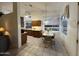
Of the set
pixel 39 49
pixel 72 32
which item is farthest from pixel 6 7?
pixel 72 32

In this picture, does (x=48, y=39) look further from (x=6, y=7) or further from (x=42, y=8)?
(x=6, y=7)

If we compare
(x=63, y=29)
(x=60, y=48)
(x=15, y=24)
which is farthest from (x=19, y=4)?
(x=60, y=48)

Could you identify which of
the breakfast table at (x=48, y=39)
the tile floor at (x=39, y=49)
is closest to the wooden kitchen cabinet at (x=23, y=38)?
the tile floor at (x=39, y=49)

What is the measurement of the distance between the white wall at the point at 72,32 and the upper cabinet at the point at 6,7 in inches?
48.5

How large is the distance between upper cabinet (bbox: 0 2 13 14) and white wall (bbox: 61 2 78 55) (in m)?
1.23

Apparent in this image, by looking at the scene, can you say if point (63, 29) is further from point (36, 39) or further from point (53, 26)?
point (36, 39)

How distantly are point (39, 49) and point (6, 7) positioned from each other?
1136mm

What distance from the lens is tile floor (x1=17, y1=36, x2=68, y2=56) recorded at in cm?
345

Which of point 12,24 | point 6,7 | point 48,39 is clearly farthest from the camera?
point 48,39

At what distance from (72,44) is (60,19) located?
59 centimetres

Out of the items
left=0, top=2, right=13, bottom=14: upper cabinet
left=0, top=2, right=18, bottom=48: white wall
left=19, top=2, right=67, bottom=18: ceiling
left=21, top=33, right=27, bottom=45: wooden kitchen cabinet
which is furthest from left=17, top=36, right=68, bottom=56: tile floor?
left=0, top=2, right=13, bottom=14: upper cabinet

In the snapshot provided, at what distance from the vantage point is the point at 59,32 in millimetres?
3535

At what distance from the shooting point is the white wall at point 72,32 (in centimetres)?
335

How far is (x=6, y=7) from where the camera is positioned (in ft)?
11.0
